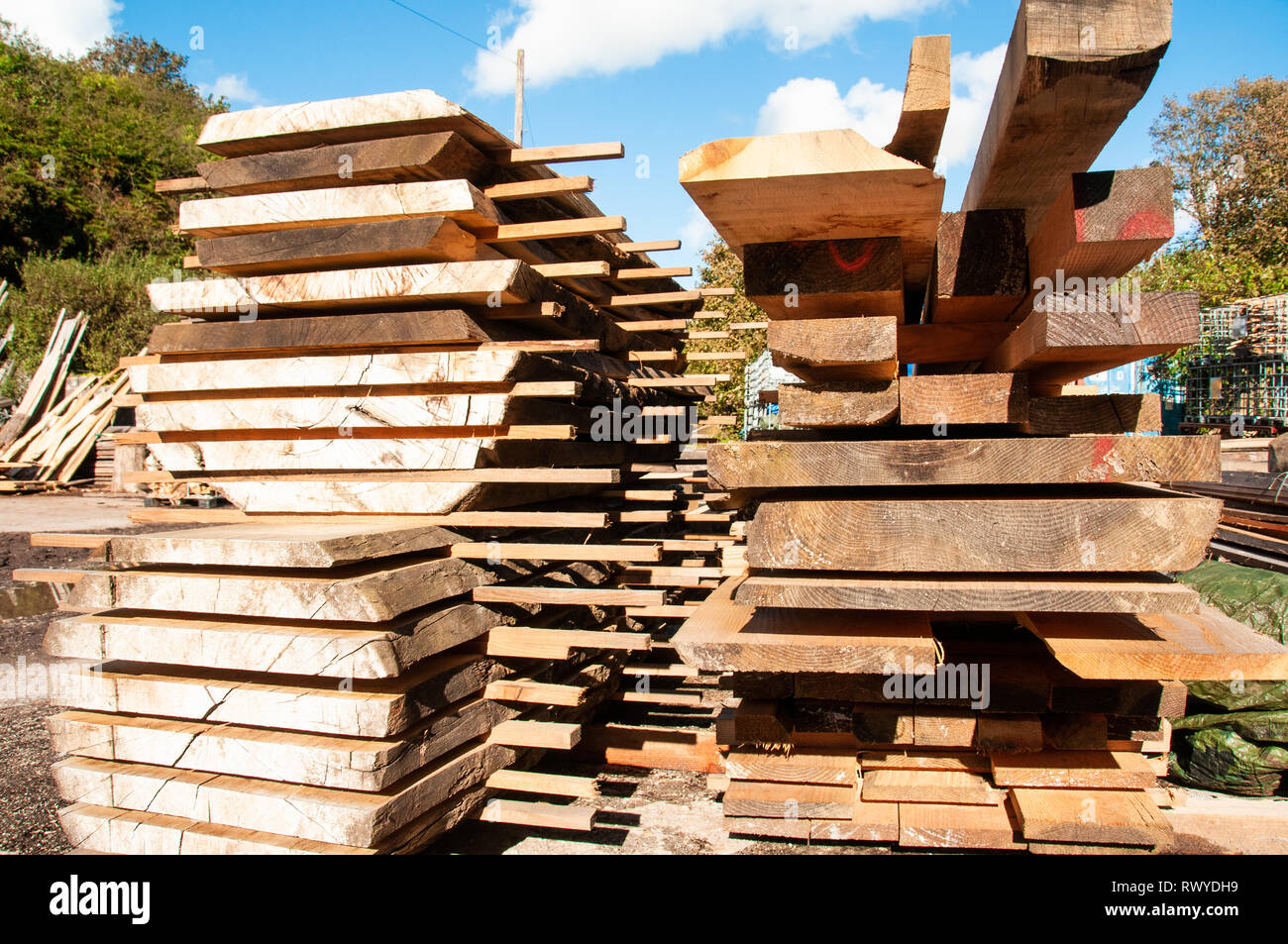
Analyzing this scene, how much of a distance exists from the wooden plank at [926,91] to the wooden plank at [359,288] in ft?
6.46

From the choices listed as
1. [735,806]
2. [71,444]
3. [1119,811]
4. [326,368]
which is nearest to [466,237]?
[326,368]

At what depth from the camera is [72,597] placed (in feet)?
10.7

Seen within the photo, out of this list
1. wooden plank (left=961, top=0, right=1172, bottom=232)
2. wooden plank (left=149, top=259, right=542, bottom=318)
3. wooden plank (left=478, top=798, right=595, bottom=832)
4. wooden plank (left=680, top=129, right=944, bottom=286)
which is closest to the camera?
wooden plank (left=961, top=0, right=1172, bottom=232)

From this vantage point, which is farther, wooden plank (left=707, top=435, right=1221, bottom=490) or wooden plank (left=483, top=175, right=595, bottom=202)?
wooden plank (left=483, top=175, right=595, bottom=202)

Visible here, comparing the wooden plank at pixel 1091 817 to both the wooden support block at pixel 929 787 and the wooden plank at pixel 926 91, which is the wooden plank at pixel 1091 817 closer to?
the wooden support block at pixel 929 787

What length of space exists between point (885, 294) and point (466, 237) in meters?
2.07

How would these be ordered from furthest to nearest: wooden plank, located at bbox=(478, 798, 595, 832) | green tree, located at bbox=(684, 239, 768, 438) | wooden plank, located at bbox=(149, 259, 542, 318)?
green tree, located at bbox=(684, 239, 768, 438) < wooden plank, located at bbox=(149, 259, 542, 318) < wooden plank, located at bbox=(478, 798, 595, 832)

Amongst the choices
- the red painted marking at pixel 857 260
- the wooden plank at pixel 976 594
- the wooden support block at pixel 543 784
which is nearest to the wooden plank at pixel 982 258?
the red painted marking at pixel 857 260

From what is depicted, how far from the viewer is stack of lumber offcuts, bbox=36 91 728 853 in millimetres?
3002

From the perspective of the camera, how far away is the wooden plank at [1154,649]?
7.57ft

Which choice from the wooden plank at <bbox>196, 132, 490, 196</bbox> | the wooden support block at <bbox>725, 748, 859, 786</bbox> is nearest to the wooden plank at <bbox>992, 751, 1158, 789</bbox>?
the wooden support block at <bbox>725, 748, 859, 786</bbox>

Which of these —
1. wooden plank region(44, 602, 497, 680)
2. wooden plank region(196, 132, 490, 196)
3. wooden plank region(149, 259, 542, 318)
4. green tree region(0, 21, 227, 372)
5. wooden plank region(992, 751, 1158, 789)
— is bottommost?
wooden plank region(992, 751, 1158, 789)

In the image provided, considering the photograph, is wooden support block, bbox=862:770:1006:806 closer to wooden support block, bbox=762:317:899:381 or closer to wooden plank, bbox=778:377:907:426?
wooden plank, bbox=778:377:907:426

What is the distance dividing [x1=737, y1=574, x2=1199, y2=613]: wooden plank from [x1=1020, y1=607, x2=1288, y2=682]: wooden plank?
136 millimetres
